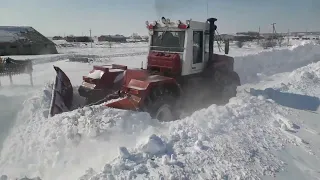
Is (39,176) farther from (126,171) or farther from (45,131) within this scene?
(126,171)

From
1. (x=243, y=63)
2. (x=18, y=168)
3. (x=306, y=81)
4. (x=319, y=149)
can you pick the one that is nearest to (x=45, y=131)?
(x=18, y=168)

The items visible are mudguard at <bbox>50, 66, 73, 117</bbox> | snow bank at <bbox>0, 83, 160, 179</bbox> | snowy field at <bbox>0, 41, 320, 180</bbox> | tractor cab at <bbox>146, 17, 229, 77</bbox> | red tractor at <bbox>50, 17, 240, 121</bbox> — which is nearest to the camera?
snowy field at <bbox>0, 41, 320, 180</bbox>

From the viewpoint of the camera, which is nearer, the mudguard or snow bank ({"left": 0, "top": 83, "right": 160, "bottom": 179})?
snow bank ({"left": 0, "top": 83, "right": 160, "bottom": 179})

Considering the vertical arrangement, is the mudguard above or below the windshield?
below

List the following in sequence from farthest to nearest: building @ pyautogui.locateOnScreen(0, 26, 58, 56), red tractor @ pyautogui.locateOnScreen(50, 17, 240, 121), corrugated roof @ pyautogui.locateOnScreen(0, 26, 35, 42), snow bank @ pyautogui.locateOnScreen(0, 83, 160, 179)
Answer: corrugated roof @ pyautogui.locateOnScreen(0, 26, 35, 42) → building @ pyautogui.locateOnScreen(0, 26, 58, 56) → red tractor @ pyautogui.locateOnScreen(50, 17, 240, 121) → snow bank @ pyautogui.locateOnScreen(0, 83, 160, 179)

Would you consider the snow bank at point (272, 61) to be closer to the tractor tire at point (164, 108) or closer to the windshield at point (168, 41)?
the windshield at point (168, 41)

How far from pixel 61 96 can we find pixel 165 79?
261 cm

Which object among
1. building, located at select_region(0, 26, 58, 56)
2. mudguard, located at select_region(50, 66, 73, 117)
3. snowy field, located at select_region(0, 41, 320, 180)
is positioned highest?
building, located at select_region(0, 26, 58, 56)

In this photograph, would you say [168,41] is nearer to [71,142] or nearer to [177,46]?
[177,46]

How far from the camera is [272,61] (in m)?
19.3

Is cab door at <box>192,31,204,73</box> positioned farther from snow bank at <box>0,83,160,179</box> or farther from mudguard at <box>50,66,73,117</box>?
mudguard at <box>50,66,73,117</box>

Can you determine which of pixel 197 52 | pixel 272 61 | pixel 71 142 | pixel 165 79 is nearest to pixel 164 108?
pixel 165 79

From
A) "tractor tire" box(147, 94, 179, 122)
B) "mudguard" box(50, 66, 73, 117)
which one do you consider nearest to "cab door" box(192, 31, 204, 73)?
"tractor tire" box(147, 94, 179, 122)

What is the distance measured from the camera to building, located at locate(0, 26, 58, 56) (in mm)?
29872
